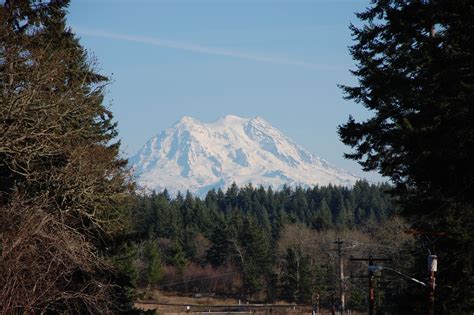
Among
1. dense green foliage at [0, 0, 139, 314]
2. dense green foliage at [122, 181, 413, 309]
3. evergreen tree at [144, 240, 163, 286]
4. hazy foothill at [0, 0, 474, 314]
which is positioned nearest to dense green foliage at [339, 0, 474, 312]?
hazy foothill at [0, 0, 474, 314]

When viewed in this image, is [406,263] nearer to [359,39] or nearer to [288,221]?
[359,39]

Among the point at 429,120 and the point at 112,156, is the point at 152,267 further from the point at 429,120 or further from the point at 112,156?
the point at 429,120

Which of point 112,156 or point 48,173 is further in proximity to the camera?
point 112,156

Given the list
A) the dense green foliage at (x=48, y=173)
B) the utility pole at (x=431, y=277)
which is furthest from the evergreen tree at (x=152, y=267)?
the utility pole at (x=431, y=277)

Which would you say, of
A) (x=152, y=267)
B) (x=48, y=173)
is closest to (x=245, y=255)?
(x=152, y=267)

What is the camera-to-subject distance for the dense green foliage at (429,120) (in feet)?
57.7

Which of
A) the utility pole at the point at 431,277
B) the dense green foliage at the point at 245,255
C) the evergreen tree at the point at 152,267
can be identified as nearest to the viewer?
the utility pole at the point at 431,277

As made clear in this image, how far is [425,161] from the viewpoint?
64.2ft

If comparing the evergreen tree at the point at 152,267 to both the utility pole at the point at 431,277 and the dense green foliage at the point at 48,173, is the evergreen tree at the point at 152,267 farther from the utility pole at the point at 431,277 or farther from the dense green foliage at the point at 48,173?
the utility pole at the point at 431,277

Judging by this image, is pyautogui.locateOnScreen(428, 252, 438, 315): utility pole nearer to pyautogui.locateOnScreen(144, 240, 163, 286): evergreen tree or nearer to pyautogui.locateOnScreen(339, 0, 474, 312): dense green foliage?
pyautogui.locateOnScreen(339, 0, 474, 312): dense green foliage

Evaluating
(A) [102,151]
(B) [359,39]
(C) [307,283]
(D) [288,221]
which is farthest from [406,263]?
(D) [288,221]

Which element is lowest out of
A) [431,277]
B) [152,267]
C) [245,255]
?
[431,277]

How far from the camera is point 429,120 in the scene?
2072 cm

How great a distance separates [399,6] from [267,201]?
173 m
